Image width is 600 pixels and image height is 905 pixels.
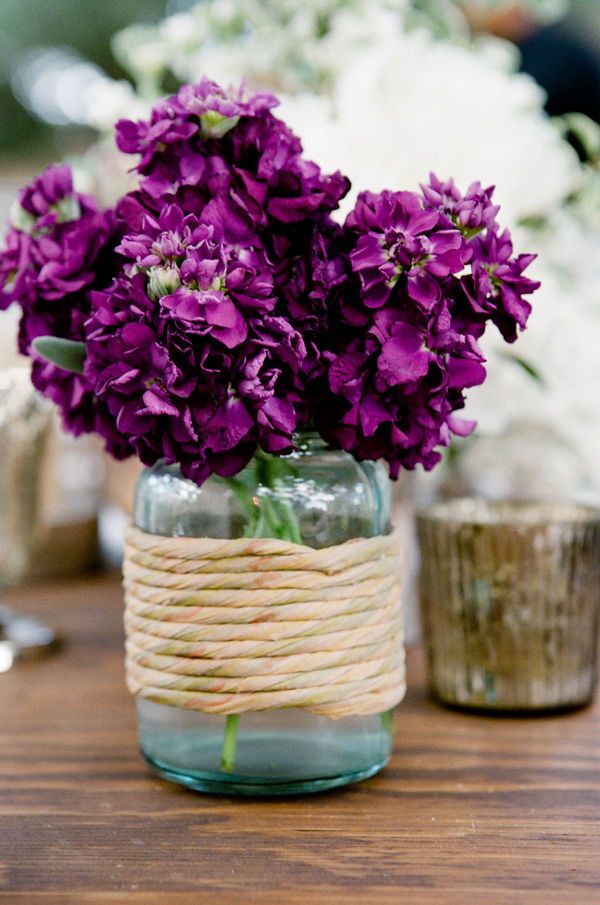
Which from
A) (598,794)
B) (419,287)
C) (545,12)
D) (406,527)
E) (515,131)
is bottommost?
(598,794)

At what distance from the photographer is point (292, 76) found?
0.88 meters

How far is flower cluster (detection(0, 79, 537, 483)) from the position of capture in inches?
18.3

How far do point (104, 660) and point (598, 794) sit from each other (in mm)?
417

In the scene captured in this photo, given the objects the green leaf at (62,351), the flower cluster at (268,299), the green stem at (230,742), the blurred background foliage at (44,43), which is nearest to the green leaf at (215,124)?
the flower cluster at (268,299)

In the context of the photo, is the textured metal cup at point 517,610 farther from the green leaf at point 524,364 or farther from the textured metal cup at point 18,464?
the textured metal cup at point 18,464

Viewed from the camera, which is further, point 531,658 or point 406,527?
point 406,527

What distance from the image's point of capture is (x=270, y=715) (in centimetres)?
54

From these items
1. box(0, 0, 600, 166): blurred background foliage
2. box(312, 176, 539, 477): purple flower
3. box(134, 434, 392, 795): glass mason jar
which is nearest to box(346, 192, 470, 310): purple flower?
box(312, 176, 539, 477): purple flower

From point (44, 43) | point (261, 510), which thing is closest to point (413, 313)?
point (261, 510)

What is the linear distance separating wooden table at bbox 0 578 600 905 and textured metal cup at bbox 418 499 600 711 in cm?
→ 2

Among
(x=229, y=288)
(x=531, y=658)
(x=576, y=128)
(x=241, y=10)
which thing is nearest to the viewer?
(x=229, y=288)

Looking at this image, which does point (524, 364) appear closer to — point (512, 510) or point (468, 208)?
point (512, 510)

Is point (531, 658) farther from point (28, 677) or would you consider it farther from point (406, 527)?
point (28, 677)

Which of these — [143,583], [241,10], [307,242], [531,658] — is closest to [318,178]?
[307,242]
